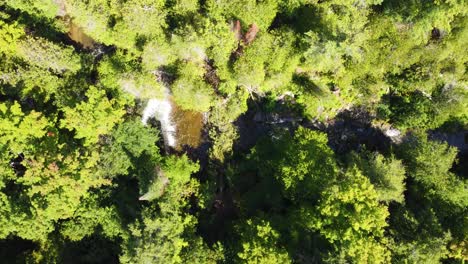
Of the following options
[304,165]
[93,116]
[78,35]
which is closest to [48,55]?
[78,35]

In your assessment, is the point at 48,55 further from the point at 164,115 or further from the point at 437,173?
the point at 437,173

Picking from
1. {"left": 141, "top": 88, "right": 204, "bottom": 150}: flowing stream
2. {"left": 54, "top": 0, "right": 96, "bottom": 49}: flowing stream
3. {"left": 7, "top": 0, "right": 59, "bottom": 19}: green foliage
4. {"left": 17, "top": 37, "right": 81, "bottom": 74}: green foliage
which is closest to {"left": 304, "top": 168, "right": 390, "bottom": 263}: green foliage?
{"left": 141, "top": 88, "right": 204, "bottom": 150}: flowing stream

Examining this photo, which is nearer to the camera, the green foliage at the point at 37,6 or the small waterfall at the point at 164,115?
the green foliage at the point at 37,6

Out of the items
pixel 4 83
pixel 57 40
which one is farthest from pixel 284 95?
A: pixel 4 83

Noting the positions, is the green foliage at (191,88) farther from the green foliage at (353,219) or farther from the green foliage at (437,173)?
the green foliage at (437,173)

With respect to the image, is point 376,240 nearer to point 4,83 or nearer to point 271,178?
point 271,178

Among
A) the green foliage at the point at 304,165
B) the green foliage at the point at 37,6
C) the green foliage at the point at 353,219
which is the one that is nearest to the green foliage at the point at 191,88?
the green foliage at the point at 304,165
